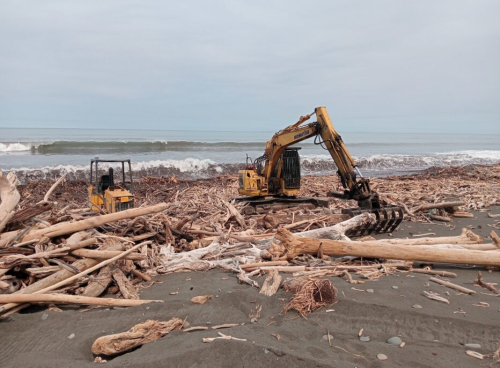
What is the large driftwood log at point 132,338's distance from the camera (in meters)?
3.52

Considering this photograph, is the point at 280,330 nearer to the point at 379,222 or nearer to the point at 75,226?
the point at 75,226

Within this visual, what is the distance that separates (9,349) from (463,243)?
6.83 metres

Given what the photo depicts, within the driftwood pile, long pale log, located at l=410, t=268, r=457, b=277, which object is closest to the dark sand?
long pale log, located at l=410, t=268, r=457, b=277

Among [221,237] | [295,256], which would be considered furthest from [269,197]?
[295,256]

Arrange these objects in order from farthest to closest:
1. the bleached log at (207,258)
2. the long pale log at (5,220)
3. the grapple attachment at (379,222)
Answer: the grapple attachment at (379,222) → the bleached log at (207,258) → the long pale log at (5,220)

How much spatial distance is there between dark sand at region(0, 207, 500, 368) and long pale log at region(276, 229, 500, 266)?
0.39 meters

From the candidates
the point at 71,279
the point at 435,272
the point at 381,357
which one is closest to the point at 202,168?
the point at 71,279

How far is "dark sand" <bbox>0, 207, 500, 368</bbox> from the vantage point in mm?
3281

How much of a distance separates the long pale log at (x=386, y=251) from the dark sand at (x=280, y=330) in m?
0.39

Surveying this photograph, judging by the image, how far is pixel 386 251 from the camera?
18.6 feet

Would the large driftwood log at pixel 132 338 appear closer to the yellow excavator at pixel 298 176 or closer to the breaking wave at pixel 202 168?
the yellow excavator at pixel 298 176

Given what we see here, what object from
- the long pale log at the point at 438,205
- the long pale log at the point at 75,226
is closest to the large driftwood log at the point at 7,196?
the long pale log at the point at 75,226

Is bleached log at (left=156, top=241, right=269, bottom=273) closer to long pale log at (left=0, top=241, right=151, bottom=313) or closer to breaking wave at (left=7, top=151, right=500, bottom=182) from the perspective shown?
long pale log at (left=0, top=241, right=151, bottom=313)

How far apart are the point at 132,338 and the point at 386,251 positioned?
3.92 meters
